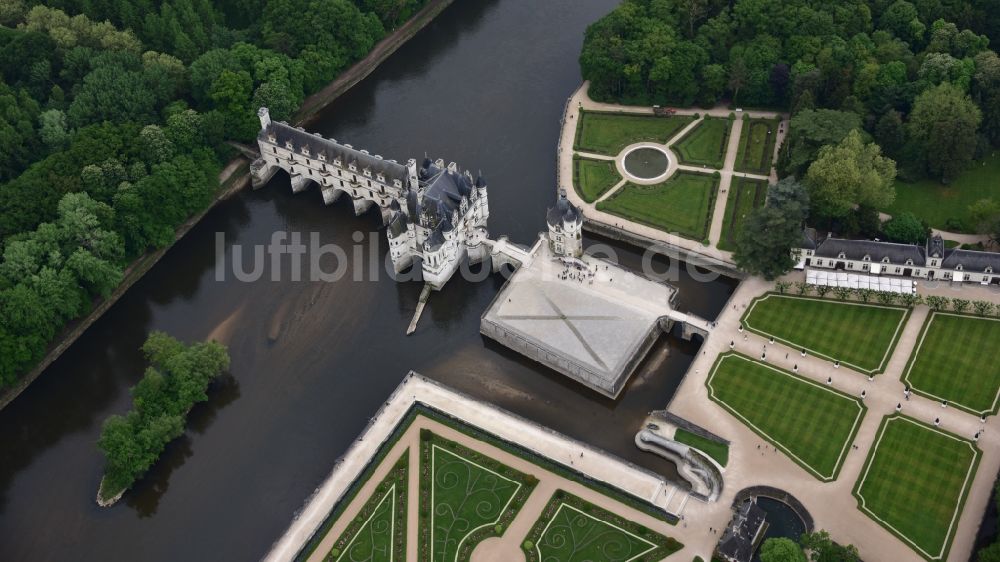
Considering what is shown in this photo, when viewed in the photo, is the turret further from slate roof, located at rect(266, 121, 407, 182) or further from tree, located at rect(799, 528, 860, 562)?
tree, located at rect(799, 528, 860, 562)

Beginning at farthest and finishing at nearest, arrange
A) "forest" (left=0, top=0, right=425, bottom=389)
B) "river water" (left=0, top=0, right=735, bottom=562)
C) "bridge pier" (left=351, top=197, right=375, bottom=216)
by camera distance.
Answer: "bridge pier" (left=351, top=197, right=375, bottom=216)
"forest" (left=0, top=0, right=425, bottom=389)
"river water" (left=0, top=0, right=735, bottom=562)

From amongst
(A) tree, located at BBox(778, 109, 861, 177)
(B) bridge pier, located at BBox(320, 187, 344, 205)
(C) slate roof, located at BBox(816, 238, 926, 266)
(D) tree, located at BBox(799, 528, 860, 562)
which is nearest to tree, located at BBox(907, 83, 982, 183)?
(A) tree, located at BBox(778, 109, 861, 177)

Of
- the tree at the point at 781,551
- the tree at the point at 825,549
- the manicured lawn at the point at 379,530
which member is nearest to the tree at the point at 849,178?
the tree at the point at 825,549

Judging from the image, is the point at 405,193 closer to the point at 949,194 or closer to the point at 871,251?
the point at 871,251

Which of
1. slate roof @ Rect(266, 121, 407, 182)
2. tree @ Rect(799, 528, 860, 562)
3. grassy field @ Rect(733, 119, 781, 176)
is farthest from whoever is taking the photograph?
grassy field @ Rect(733, 119, 781, 176)

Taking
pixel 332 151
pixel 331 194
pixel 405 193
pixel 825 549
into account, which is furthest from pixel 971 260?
pixel 331 194

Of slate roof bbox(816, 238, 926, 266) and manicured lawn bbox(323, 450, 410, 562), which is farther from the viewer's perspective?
slate roof bbox(816, 238, 926, 266)
